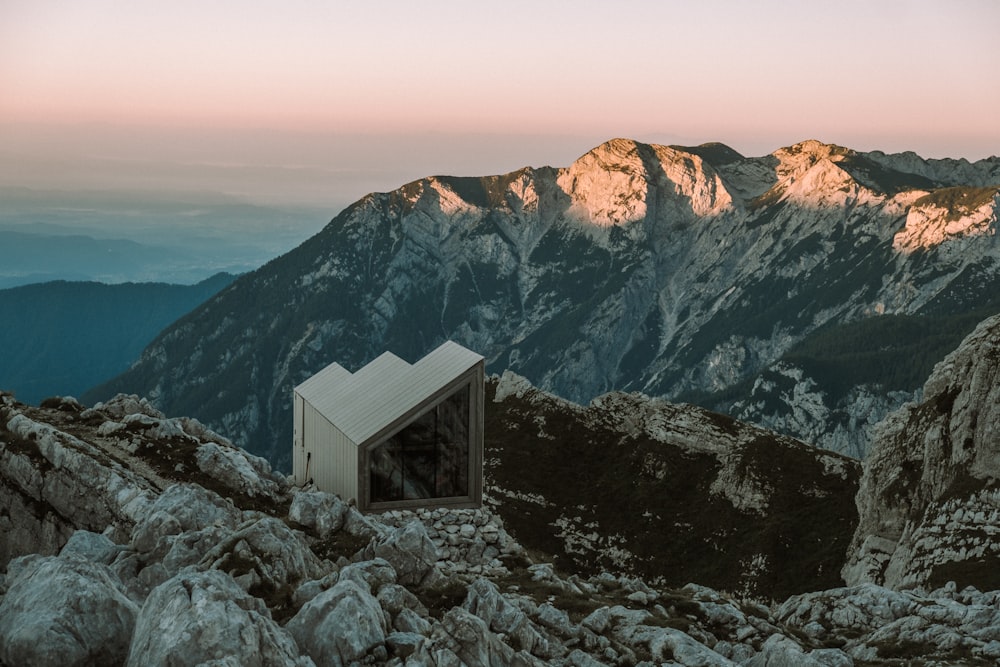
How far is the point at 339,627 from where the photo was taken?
21.1 meters

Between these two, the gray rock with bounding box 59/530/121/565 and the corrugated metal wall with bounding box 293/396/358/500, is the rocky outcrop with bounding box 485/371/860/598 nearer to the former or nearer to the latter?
the corrugated metal wall with bounding box 293/396/358/500

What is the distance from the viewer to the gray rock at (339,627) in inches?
822

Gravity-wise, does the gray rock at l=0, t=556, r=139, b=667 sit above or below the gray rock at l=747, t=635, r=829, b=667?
above

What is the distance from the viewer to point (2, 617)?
65.5 ft

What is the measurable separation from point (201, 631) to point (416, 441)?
30649 mm

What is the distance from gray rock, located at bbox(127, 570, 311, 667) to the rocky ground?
35 millimetres

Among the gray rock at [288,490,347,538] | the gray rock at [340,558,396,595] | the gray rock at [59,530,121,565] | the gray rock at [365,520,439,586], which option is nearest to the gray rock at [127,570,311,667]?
the gray rock at [340,558,396,595]

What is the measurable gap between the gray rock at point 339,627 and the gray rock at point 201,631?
1.15 meters

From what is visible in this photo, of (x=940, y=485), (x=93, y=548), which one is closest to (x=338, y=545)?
(x=93, y=548)

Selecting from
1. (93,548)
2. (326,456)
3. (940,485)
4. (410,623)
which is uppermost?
(410,623)

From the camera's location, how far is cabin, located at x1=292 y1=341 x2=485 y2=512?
158 feet

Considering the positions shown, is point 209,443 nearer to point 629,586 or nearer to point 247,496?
point 247,496

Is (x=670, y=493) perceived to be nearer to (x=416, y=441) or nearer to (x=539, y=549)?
(x=539, y=549)

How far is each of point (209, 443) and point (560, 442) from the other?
47.2m
